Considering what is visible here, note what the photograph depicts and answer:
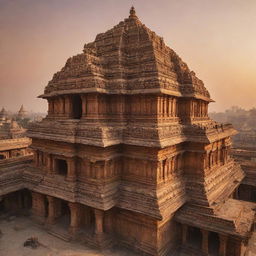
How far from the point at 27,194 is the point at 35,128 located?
465 centimetres

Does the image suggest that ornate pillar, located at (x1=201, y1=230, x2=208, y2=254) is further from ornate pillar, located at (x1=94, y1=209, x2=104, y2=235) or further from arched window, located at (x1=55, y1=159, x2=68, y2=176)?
arched window, located at (x1=55, y1=159, x2=68, y2=176)

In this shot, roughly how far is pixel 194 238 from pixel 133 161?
511 cm

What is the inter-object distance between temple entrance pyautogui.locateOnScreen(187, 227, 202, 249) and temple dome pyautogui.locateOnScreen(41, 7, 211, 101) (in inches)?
290

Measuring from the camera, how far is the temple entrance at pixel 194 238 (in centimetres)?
1029

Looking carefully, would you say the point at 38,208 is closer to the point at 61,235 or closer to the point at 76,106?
the point at 61,235

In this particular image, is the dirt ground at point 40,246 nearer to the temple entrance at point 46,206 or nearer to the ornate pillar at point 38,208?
the ornate pillar at point 38,208

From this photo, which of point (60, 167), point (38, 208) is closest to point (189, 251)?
point (60, 167)

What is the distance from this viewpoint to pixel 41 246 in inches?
389

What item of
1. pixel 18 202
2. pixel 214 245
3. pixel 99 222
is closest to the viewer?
pixel 99 222

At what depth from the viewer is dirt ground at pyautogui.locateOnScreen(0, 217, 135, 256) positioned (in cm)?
936

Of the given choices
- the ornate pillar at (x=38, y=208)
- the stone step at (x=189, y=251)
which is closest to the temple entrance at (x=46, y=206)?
the ornate pillar at (x=38, y=208)

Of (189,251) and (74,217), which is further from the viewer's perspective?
(74,217)

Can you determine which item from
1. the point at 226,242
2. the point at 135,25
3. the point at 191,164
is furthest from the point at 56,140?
the point at 226,242

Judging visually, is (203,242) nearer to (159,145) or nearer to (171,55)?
(159,145)
